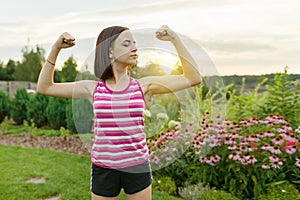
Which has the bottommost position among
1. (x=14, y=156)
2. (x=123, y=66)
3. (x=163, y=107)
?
(x=14, y=156)

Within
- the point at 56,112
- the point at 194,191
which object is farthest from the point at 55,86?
the point at 56,112

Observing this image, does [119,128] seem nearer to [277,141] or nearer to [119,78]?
[119,78]

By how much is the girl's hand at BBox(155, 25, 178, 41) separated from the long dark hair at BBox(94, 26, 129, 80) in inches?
5.8

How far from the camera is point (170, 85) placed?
5.64 feet

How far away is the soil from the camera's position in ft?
18.7

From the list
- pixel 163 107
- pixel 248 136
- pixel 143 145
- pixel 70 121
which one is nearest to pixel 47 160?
pixel 70 121

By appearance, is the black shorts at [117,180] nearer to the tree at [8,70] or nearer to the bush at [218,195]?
the bush at [218,195]

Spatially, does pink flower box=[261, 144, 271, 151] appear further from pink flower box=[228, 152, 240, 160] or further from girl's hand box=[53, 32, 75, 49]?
girl's hand box=[53, 32, 75, 49]

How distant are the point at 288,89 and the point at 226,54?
Answer: 142cm

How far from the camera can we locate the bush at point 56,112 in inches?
280

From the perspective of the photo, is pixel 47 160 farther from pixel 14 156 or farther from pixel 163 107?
pixel 163 107

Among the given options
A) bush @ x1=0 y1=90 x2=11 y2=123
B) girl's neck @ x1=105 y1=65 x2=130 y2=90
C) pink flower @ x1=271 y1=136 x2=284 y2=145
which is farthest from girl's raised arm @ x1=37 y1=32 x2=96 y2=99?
bush @ x1=0 y1=90 x2=11 y2=123

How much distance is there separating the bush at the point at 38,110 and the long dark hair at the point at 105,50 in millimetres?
6093

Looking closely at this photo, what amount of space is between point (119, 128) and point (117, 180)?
0.24 m
